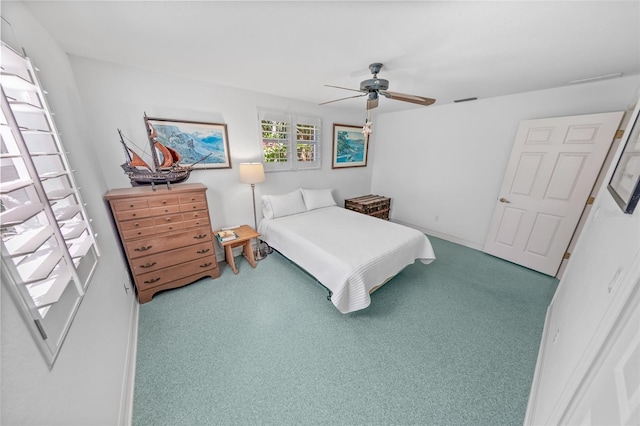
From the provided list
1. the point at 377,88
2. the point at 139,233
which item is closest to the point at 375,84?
the point at 377,88

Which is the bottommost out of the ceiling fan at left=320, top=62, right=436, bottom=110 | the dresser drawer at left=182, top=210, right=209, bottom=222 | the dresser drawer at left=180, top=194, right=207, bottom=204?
the dresser drawer at left=182, top=210, right=209, bottom=222

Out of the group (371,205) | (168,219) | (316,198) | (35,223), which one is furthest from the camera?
(371,205)

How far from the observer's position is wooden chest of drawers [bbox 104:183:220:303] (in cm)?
197

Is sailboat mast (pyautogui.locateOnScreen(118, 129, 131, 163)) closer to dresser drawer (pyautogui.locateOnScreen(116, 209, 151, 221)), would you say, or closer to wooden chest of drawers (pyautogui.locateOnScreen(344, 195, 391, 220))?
dresser drawer (pyautogui.locateOnScreen(116, 209, 151, 221))

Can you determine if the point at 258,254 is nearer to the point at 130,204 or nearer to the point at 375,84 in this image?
the point at 130,204

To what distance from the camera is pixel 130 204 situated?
6.38 ft

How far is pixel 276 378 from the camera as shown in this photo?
1.50 meters

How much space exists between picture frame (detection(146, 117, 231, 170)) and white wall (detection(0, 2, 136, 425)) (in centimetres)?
62

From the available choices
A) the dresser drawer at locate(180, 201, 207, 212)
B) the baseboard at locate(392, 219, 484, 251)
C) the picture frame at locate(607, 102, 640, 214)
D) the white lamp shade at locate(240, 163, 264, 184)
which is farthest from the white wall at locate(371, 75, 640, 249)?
the dresser drawer at locate(180, 201, 207, 212)

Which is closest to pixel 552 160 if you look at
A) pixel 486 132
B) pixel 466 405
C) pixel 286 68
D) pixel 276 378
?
pixel 486 132

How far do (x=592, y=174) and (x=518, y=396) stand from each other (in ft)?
8.43

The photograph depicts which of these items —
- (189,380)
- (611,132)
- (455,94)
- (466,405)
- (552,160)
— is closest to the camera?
(466,405)

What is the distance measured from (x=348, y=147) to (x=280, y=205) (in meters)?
1.94

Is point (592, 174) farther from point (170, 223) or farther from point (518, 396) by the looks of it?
point (170, 223)
